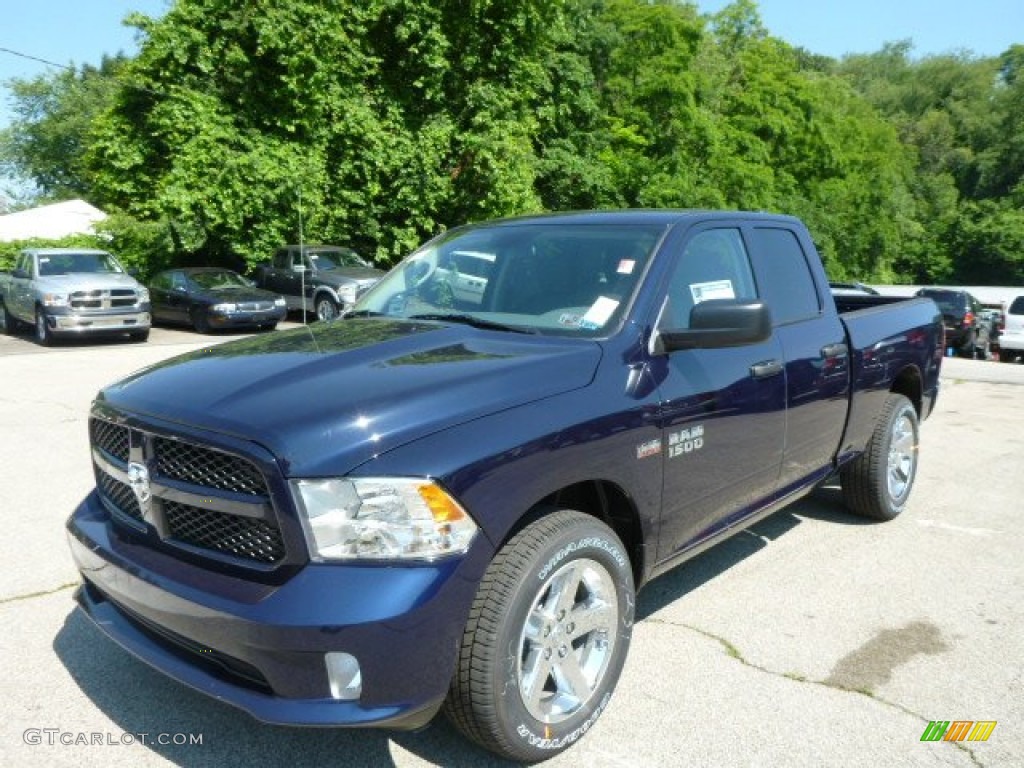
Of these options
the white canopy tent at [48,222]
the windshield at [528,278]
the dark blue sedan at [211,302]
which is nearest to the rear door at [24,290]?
the dark blue sedan at [211,302]

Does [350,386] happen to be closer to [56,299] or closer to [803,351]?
[803,351]

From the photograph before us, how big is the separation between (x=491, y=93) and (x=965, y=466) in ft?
63.8

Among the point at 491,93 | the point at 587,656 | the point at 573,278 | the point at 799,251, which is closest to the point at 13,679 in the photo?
the point at 587,656

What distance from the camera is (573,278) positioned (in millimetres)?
3496

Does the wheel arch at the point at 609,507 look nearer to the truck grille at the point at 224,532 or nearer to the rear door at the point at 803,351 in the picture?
the truck grille at the point at 224,532

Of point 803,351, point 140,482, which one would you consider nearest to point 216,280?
point 803,351

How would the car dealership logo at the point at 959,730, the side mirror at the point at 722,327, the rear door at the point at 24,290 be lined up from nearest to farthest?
1. the car dealership logo at the point at 959,730
2. the side mirror at the point at 722,327
3. the rear door at the point at 24,290

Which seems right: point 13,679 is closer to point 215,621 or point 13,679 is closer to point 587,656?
point 215,621

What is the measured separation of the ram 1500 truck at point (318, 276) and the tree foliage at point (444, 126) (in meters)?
1.15

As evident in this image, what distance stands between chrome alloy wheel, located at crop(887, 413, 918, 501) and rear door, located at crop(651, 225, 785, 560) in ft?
5.74

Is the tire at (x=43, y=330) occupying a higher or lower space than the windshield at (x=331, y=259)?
lower

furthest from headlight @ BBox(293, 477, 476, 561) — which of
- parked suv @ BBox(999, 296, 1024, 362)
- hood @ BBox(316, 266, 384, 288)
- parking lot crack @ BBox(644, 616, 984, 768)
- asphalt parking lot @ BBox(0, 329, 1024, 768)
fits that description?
parked suv @ BBox(999, 296, 1024, 362)

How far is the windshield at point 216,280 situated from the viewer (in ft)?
60.7

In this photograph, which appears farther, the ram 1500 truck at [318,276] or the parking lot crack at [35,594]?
the ram 1500 truck at [318,276]
